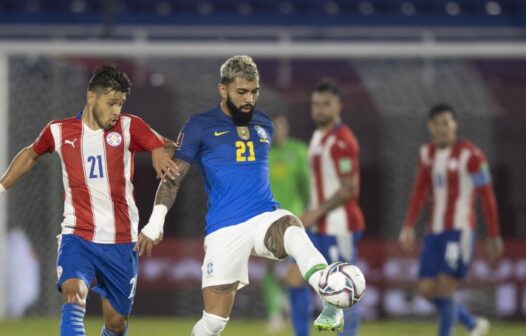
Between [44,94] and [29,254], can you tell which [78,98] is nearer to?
[44,94]

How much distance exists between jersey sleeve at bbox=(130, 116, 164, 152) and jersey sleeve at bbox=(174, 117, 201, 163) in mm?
167

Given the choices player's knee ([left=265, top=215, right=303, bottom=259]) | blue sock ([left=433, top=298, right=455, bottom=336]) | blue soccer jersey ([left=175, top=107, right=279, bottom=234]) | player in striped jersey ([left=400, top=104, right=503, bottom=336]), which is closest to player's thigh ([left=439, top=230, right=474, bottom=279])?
player in striped jersey ([left=400, top=104, right=503, bottom=336])

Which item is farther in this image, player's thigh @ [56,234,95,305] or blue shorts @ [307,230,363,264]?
blue shorts @ [307,230,363,264]

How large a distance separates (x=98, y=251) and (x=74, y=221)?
8.8 inches

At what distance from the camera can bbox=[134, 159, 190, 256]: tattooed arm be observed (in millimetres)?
5953

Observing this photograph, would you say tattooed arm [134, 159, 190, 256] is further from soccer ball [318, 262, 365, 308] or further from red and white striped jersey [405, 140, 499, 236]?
red and white striped jersey [405, 140, 499, 236]

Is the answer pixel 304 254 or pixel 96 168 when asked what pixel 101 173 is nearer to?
pixel 96 168

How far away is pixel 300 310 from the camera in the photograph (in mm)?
8602

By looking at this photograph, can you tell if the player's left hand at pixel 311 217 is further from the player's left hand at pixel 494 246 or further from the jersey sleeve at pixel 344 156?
the player's left hand at pixel 494 246

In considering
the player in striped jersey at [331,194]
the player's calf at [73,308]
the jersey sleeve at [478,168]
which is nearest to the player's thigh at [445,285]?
the jersey sleeve at [478,168]

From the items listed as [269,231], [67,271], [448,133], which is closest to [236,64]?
[269,231]

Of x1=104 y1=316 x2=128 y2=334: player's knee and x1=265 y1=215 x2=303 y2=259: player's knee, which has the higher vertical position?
x1=265 y1=215 x2=303 y2=259: player's knee

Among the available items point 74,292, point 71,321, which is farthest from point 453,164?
point 71,321

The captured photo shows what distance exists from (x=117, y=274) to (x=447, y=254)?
11.6 ft
